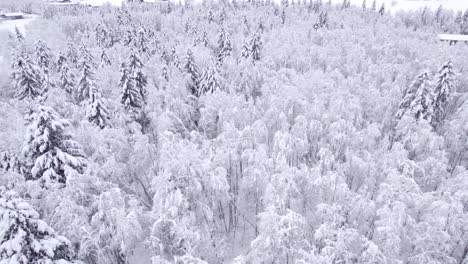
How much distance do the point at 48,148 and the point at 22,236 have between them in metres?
7.50

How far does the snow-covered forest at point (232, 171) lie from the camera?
50.8 feet

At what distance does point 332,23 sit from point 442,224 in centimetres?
8354

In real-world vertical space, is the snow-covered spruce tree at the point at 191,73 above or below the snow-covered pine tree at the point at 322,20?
below

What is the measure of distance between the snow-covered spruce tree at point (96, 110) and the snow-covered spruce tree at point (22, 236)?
17068mm

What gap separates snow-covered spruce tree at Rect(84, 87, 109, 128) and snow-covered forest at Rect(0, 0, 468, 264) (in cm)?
13

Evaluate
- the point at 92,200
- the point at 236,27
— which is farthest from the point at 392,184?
the point at 236,27

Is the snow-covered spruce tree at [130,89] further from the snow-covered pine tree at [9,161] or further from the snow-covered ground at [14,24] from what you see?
the snow-covered ground at [14,24]

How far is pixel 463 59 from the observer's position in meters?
45.8

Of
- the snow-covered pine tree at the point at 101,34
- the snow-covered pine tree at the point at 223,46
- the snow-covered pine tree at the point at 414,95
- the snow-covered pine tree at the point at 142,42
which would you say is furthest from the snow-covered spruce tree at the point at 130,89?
the snow-covered pine tree at the point at 101,34

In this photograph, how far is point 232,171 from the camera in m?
26.3

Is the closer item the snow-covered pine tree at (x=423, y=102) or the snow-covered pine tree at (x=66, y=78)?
the snow-covered pine tree at (x=423, y=102)

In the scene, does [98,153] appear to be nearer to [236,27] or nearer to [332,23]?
[236,27]

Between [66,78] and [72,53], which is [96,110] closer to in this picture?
[66,78]

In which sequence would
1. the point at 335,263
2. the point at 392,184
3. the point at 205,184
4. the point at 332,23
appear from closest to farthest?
the point at 335,263
the point at 392,184
the point at 205,184
the point at 332,23
